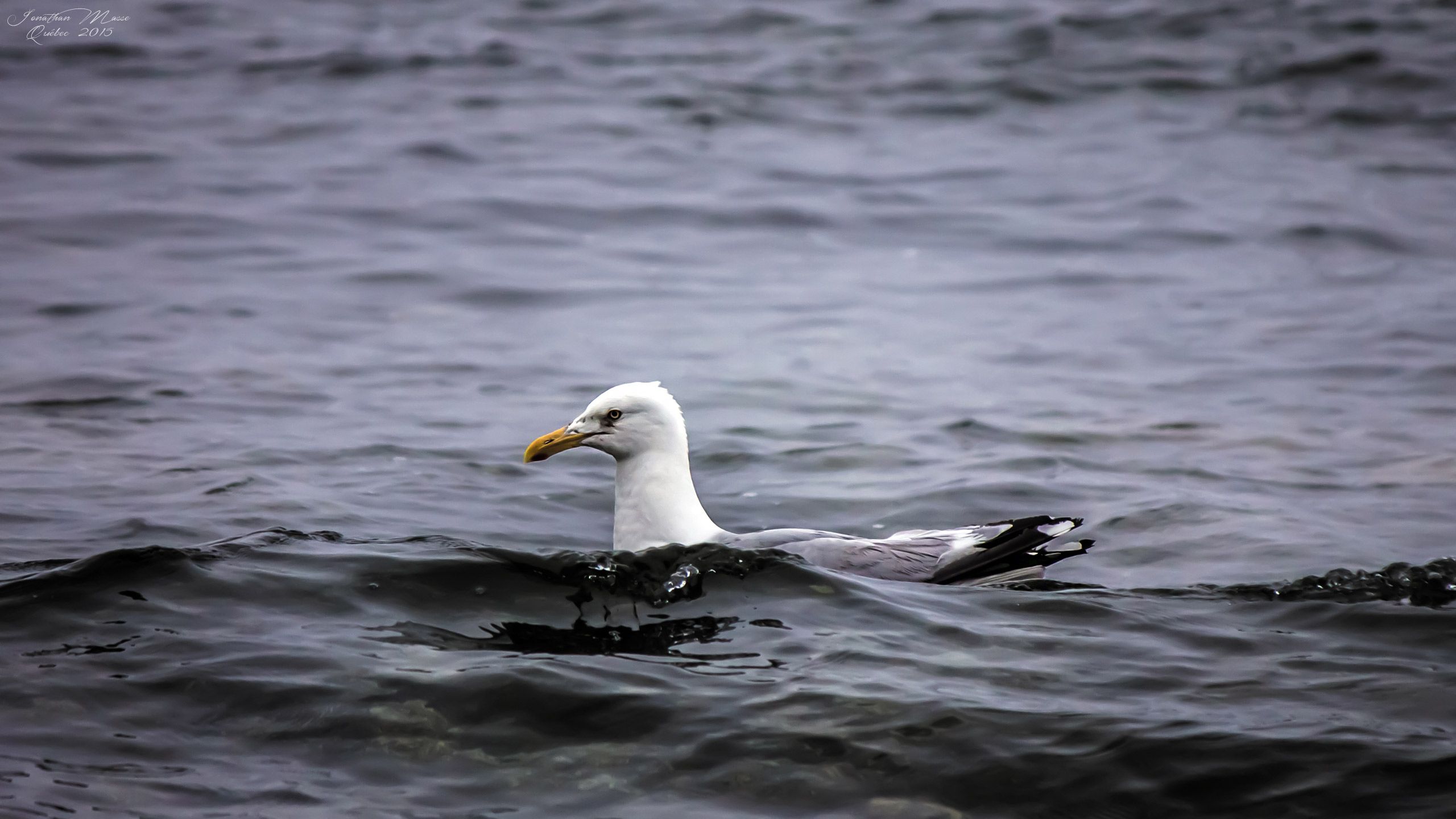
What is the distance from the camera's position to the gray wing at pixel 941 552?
22.5 ft

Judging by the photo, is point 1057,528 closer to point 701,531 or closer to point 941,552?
point 941,552

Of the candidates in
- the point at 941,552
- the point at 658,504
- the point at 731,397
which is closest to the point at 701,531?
the point at 658,504

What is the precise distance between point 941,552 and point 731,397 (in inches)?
174

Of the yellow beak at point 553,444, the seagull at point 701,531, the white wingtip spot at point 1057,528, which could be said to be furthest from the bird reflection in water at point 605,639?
the white wingtip spot at point 1057,528

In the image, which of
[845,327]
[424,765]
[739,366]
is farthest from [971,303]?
[424,765]

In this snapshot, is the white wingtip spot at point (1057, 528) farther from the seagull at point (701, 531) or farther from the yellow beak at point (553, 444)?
the yellow beak at point (553, 444)

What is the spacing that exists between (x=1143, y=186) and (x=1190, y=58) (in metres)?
4.57

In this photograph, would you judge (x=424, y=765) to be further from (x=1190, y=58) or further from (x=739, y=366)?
(x=1190, y=58)

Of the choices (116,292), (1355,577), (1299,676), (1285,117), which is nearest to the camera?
(1299,676)

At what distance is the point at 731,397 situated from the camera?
36.9 feet

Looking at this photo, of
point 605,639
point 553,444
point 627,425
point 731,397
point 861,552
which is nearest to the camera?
point 605,639

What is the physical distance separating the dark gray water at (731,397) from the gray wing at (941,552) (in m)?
0.18

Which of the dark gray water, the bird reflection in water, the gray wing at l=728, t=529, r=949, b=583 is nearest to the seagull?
the gray wing at l=728, t=529, r=949, b=583

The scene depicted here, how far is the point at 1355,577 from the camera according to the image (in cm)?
711
